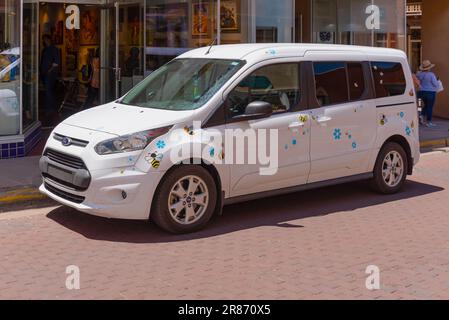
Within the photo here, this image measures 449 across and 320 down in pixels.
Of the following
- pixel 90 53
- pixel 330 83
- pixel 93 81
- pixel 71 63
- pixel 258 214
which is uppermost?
pixel 90 53

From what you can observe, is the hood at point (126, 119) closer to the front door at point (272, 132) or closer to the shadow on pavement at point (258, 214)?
the front door at point (272, 132)

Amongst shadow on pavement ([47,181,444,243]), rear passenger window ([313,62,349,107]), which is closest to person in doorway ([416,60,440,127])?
shadow on pavement ([47,181,444,243])

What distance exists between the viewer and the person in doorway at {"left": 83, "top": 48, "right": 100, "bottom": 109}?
1533cm

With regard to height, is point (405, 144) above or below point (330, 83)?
below

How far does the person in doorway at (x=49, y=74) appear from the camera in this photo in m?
14.5

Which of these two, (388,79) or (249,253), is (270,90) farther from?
(249,253)

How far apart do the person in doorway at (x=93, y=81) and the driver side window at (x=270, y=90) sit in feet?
27.2

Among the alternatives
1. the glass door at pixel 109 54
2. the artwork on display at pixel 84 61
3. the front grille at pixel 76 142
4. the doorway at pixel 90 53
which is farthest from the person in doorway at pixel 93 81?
the front grille at pixel 76 142

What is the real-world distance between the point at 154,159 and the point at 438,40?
14616 millimetres

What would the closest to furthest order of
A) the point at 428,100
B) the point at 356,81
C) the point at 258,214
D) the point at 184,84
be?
the point at 184,84 < the point at 258,214 < the point at 356,81 < the point at 428,100

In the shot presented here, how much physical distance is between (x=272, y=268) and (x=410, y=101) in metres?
4.22

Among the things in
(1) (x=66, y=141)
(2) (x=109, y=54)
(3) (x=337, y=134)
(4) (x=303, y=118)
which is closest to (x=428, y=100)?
(2) (x=109, y=54)

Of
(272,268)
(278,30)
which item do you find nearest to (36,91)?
(278,30)

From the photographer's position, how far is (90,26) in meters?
15.6
